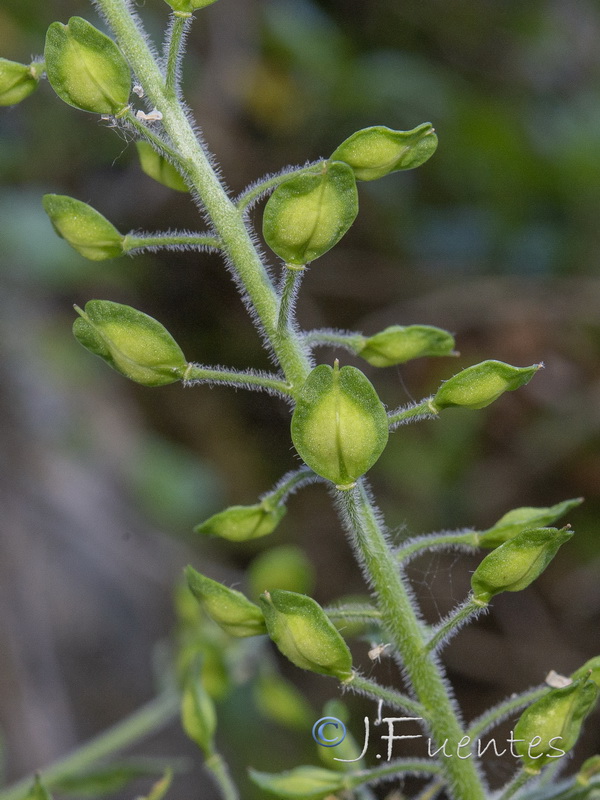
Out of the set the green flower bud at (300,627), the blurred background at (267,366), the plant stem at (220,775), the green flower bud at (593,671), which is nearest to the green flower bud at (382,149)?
the green flower bud at (300,627)

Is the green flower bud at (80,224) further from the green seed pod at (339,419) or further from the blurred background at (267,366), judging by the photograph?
the blurred background at (267,366)

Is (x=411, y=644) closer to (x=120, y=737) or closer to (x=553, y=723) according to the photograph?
(x=553, y=723)

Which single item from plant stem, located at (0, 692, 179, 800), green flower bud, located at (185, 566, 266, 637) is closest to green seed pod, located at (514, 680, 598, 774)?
green flower bud, located at (185, 566, 266, 637)

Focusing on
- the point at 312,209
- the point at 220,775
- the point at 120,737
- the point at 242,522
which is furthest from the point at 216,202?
the point at 120,737

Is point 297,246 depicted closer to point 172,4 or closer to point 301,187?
point 301,187

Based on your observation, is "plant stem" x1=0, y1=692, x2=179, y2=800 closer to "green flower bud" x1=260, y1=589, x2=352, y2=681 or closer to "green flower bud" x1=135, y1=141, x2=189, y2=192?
"green flower bud" x1=260, y1=589, x2=352, y2=681

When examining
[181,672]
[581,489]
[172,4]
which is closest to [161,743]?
[181,672]
